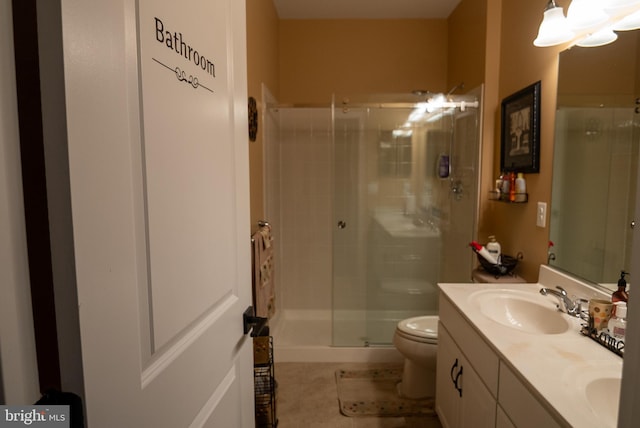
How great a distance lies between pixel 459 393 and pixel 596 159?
3.83 feet

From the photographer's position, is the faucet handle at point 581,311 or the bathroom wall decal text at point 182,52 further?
the faucet handle at point 581,311

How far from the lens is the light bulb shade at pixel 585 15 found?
1.23 metres

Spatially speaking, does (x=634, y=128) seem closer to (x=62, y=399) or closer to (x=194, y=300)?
(x=194, y=300)

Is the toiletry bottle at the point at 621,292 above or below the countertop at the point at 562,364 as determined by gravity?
above

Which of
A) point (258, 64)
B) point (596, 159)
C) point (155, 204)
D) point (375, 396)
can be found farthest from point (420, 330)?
point (258, 64)

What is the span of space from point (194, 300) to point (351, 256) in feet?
7.27

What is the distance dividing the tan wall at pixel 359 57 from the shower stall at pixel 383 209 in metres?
0.29

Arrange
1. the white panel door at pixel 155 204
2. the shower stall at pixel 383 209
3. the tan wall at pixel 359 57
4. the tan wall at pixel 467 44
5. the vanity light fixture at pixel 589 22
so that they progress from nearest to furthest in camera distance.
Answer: the white panel door at pixel 155 204, the vanity light fixture at pixel 589 22, the tan wall at pixel 467 44, the shower stall at pixel 383 209, the tan wall at pixel 359 57

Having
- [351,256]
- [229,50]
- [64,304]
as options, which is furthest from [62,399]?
[351,256]

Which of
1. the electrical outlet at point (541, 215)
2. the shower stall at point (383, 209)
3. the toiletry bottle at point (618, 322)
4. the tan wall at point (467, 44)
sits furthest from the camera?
the shower stall at point (383, 209)

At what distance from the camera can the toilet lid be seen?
1.92 meters

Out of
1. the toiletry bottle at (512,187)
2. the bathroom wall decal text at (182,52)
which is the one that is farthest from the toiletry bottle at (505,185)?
the bathroom wall decal text at (182,52)

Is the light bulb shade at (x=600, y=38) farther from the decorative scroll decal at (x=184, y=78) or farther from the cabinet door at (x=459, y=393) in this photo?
the decorative scroll decal at (x=184, y=78)

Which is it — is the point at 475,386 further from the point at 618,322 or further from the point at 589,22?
the point at 589,22
